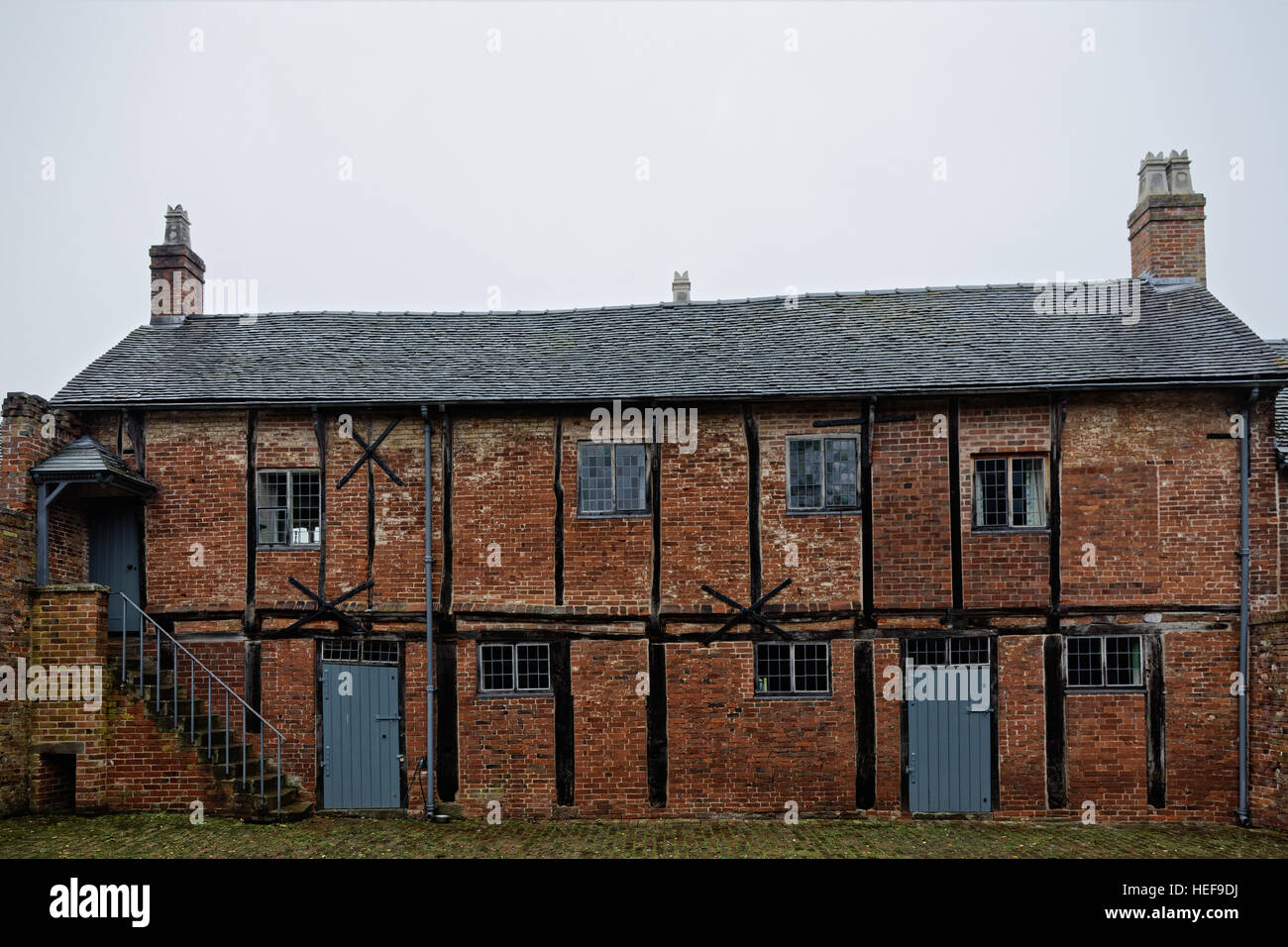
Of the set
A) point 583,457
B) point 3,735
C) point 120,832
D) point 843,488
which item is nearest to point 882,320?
point 843,488

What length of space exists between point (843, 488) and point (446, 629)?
621cm

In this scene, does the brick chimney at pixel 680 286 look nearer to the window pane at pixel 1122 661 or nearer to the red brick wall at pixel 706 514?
the red brick wall at pixel 706 514

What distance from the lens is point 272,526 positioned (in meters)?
13.0

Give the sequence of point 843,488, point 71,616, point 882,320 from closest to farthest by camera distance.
Result: point 71,616 < point 843,488 < point 882,320

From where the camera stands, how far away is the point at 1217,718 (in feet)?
39.1

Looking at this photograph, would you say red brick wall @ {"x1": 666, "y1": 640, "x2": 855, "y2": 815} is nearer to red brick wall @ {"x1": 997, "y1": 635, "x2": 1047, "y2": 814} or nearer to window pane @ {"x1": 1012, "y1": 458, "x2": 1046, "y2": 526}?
red brick wall @ {"x1": 997, "y1": 635, "x2": 1047, "y2": 814}

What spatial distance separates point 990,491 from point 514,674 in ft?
24.6

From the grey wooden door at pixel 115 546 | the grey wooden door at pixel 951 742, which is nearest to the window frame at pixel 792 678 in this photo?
the grey wooden door at pixel 951 742

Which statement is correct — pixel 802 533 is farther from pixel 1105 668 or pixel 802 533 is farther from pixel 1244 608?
pixel 1244 608

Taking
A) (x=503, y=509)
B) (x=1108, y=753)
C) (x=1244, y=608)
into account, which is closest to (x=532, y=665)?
(x=503, y=509)

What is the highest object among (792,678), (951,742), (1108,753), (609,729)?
(792,678)

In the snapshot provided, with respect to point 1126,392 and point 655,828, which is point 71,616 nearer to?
point 655,828

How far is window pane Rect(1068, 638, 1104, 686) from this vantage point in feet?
40.1

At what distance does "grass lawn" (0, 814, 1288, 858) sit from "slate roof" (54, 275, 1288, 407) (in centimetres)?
594
